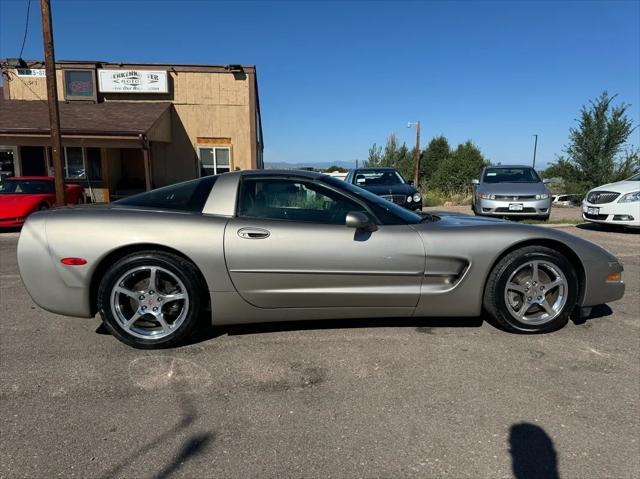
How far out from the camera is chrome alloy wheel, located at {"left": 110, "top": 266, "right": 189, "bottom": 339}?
3305mm

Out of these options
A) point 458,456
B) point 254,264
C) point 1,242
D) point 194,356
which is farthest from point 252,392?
point 1,242

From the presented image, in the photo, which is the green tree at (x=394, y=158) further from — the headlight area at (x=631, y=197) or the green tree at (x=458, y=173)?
the headlight area at (x=631, y=197)

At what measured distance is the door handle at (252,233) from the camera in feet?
10.9

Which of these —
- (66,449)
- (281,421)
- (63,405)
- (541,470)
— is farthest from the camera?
(63,405)

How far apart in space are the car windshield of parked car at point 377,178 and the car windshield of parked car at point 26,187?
26.5 ft

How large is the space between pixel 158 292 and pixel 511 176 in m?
10.8

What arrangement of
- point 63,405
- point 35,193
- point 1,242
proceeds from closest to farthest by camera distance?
1. point 63,405
2. point 1,242
3. point 35,193

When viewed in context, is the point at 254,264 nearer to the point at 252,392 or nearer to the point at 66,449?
the point at 252,392

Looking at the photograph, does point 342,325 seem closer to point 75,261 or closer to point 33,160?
point 75,261

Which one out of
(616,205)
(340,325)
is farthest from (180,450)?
(616,205)

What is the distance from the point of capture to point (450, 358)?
10.4ft

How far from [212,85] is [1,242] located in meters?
13.2

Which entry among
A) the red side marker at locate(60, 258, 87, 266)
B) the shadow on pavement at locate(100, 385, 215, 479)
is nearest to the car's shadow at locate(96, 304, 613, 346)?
the red side marker at locate(60, 258, 87, 266)

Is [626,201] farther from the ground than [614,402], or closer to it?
farther from the ground
